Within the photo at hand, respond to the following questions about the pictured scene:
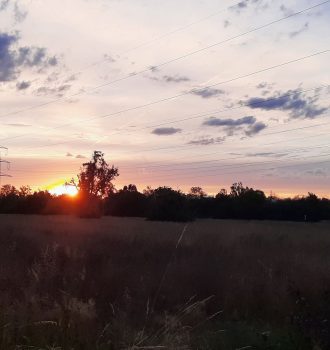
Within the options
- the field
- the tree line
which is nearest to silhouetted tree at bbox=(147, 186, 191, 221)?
the tree line

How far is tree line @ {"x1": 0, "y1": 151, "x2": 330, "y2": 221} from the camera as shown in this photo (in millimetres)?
74406

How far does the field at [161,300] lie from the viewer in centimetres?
667

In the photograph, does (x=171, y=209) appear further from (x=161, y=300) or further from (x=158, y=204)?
(x=161, y=300)

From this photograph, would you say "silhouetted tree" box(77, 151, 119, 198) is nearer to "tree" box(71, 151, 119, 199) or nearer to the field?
"tree" box(71, 151, 119, 199)

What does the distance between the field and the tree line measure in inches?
2164

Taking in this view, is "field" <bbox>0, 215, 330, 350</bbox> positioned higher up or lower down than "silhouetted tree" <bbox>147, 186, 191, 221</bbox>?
lower down

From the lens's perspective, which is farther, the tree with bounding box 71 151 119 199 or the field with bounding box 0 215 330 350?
the tree with bounding box 71 151 119 199

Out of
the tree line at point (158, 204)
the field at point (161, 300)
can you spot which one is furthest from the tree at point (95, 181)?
the field at point (161, 300)

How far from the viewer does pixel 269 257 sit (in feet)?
55.5

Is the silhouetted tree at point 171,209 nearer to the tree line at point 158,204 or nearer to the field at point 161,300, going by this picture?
the tree line at point 158,204

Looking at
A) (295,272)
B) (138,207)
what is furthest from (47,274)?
(138,207)

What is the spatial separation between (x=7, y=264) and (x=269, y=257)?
26.2 feet

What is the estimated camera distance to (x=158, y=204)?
73062 mm

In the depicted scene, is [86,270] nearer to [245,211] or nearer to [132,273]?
[132,273]
